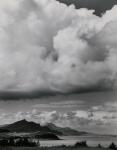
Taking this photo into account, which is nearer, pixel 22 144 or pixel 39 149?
pixel 39 149

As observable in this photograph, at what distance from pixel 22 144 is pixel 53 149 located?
78.2ft

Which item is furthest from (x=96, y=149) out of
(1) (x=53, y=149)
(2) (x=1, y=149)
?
(2) (x=1, y=149)

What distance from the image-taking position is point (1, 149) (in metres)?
108

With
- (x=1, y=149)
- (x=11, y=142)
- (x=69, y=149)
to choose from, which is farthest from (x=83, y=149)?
(x=11, y=142)

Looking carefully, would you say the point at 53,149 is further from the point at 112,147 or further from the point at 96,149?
the point at 112,147

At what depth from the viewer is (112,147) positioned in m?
123

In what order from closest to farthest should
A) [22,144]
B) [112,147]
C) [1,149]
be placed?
[1,149]
[112,147]
[22,144]

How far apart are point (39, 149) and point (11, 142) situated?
2456cm

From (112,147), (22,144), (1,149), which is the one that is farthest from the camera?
(22,144)

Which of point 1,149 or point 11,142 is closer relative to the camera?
point 1,149

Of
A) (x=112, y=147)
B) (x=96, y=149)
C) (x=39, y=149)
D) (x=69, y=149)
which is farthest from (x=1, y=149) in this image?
(x=112, y=147)

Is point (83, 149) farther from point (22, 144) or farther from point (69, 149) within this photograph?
point (22, 144)

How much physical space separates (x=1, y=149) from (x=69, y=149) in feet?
65.5

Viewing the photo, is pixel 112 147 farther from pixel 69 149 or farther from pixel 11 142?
pixel 11 142
